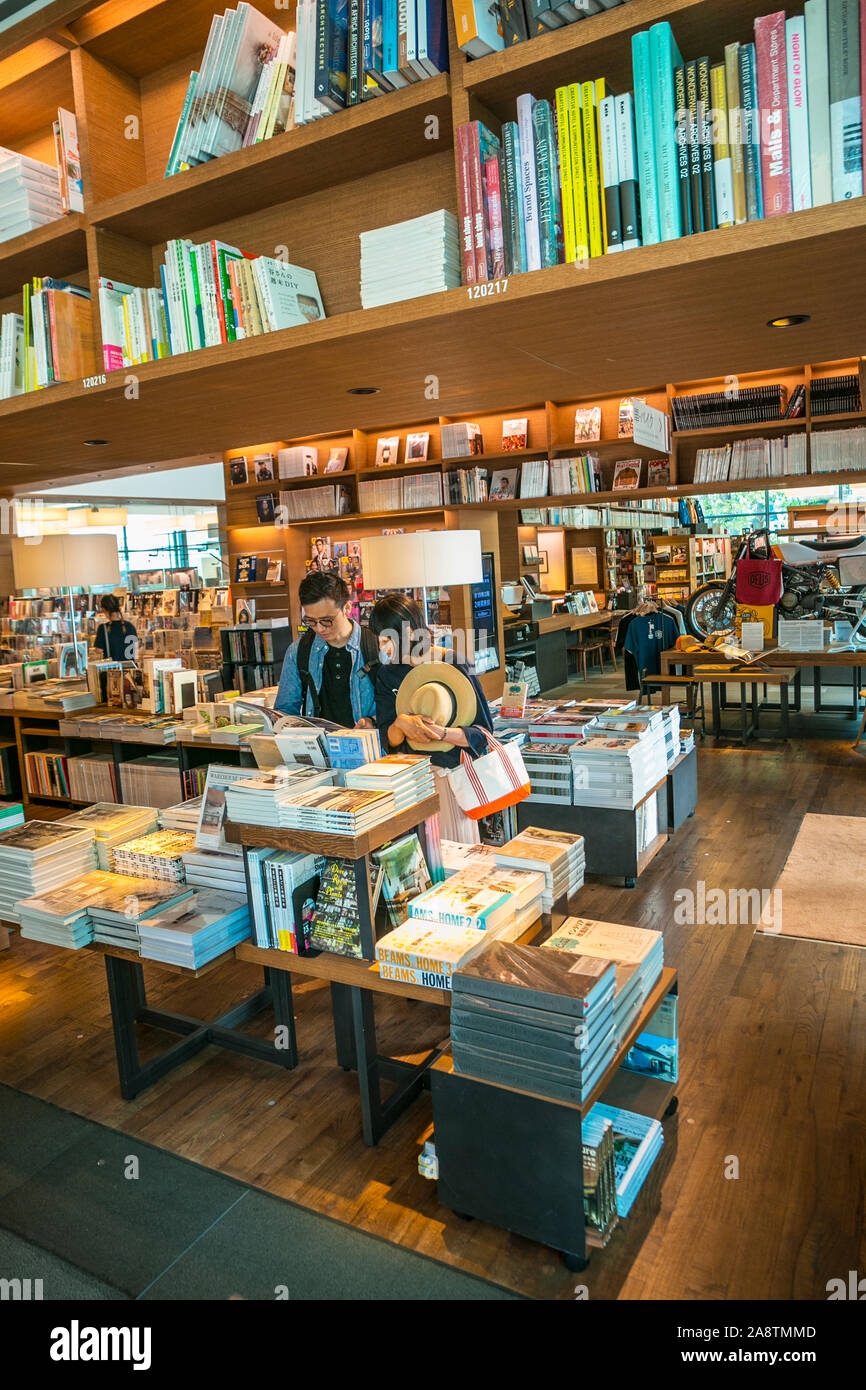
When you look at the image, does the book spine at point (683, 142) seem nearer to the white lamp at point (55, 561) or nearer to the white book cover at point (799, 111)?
the white book cover at point (799, 111)

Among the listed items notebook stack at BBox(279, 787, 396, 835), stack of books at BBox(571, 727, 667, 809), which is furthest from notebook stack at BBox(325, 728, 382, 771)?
stack of books at BBox(571, 727, 667, 809)

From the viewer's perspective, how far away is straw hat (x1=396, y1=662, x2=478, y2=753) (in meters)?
3.06

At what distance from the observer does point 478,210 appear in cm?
179

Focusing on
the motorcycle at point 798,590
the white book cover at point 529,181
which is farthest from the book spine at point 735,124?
the motorcycle at point 798,590

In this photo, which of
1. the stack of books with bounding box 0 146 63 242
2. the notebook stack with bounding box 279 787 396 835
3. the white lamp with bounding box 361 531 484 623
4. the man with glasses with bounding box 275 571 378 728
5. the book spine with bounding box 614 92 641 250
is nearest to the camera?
the book spine with bounding box 614 92 641 250

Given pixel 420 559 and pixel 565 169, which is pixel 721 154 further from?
pixel 420 559

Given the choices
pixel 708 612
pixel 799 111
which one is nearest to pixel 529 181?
pixel 799 111

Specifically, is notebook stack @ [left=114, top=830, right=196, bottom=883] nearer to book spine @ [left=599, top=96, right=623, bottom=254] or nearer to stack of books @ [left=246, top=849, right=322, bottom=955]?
stack of books @ [left=246, top=849, right=322, bottom=955]

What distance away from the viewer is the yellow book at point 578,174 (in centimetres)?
167

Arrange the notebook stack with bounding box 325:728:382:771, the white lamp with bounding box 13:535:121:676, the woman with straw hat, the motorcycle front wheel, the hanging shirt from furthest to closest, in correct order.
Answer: the motorcycle front wheel
the hanging shirt
the white lamp with bounding box 13:535:121:676
the woman with straw hat
the notebook stack with bounding box 325:728:382:771

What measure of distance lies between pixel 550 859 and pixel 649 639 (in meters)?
5.72

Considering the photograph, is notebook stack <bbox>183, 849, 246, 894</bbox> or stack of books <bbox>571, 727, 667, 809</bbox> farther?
stack of books <bbox>571, 727, 667, 809</bbox>

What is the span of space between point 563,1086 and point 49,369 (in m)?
2.50

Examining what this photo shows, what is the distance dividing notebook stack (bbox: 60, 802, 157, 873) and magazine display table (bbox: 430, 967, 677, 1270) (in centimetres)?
135
